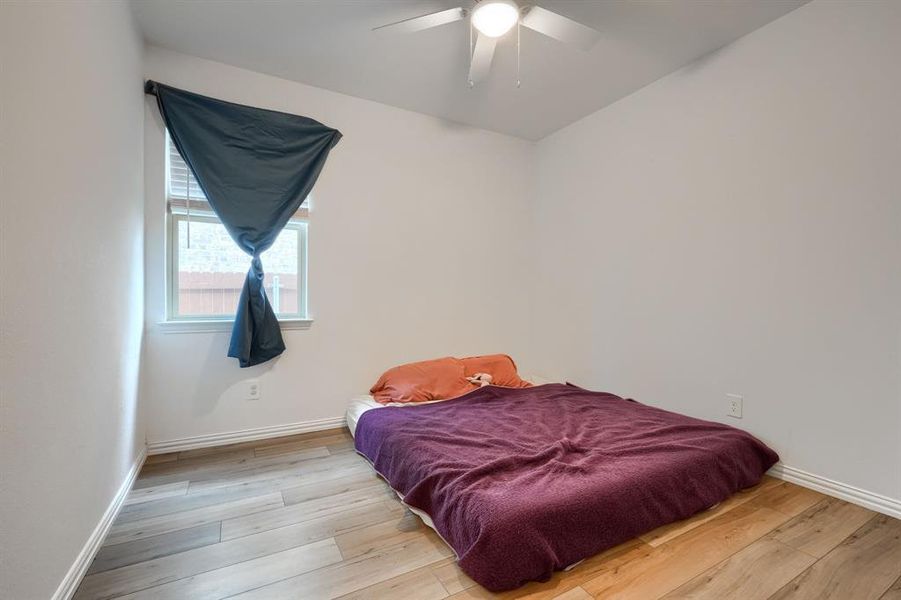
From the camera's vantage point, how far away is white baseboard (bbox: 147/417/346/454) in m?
2.41

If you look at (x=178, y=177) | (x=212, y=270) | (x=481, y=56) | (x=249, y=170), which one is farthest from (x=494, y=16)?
(x=212, y=270)

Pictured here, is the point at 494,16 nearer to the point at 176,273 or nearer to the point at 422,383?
the point at 422,383

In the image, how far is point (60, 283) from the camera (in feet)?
4.09

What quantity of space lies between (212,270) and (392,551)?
6.71 ft

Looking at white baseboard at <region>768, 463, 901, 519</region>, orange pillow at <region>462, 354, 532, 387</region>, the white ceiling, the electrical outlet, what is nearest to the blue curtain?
the white ceiling

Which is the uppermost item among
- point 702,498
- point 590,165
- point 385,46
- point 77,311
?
point 385,46

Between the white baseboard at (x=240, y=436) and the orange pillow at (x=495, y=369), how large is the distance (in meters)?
1.04

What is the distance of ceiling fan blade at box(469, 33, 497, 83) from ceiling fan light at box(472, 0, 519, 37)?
0.17 ft

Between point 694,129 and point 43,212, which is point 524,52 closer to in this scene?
point 694,129

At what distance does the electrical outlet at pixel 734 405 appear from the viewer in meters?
2.27

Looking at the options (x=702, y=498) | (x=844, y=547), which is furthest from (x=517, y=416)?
(x=844, y=547)

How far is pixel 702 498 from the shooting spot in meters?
1.74

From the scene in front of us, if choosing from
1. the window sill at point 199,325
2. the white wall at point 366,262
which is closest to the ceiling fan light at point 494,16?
the white wall at point 366,262

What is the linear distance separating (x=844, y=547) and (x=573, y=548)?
3.60 ft
